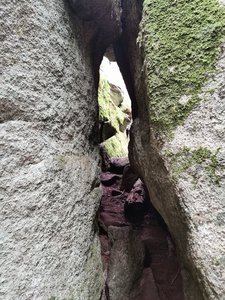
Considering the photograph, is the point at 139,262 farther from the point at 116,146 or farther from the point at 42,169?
the point at 116,146

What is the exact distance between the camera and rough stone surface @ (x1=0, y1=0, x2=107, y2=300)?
7.91 ft

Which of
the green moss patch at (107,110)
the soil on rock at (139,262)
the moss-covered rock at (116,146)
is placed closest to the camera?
the soil on rock at (139,262)

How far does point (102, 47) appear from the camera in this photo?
581cm

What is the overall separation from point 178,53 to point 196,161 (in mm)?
1309

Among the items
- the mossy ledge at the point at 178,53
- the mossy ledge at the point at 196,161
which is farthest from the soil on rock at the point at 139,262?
the mossy ledge at the point at 178,53

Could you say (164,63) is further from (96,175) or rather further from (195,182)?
(96,175)

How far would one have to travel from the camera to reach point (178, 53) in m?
3.04

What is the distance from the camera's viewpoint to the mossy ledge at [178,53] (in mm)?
2783

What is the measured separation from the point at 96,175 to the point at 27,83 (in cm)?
190

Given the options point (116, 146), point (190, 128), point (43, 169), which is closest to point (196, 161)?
point (190, 128)

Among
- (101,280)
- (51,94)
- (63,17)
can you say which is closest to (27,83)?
(51,94)

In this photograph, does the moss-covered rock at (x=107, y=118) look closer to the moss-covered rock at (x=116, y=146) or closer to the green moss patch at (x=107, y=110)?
the green moss patch at (x=107, y=110)

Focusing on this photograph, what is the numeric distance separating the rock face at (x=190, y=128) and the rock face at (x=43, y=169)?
1062 millimetres

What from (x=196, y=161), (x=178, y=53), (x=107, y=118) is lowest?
(x=196, y=161)
